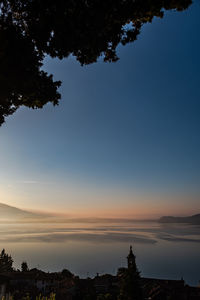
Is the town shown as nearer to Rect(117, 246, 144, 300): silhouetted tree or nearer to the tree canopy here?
Rect(117, 246, 144, 300): silhouetted tree

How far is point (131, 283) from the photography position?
107ft

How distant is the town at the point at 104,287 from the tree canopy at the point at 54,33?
3150 centimetres

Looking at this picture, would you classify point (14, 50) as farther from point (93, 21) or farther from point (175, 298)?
point (175, 298)

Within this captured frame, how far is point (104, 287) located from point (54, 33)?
205 feet

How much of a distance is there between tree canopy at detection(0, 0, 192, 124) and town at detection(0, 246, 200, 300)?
31.5m

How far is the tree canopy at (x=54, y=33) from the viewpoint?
873 centimetres

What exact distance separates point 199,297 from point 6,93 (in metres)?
49.9

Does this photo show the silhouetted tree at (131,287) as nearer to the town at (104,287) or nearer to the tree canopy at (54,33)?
the town at (104,287)

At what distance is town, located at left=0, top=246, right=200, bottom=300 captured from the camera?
3312cm

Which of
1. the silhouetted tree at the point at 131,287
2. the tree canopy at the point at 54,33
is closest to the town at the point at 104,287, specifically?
the silhouetted tree at the point at 131,287

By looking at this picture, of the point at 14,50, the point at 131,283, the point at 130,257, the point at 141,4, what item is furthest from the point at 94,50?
the point at 130,257

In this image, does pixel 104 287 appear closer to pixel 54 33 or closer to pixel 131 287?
pixel 131 287

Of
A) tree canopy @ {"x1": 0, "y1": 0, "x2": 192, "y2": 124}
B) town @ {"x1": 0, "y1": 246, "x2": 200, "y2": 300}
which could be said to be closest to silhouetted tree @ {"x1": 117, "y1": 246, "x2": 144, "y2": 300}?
town @ {"x1": 0, "y1": 246, "x2": 200, "y2": 300}

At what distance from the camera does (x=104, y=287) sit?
57.2 metres
